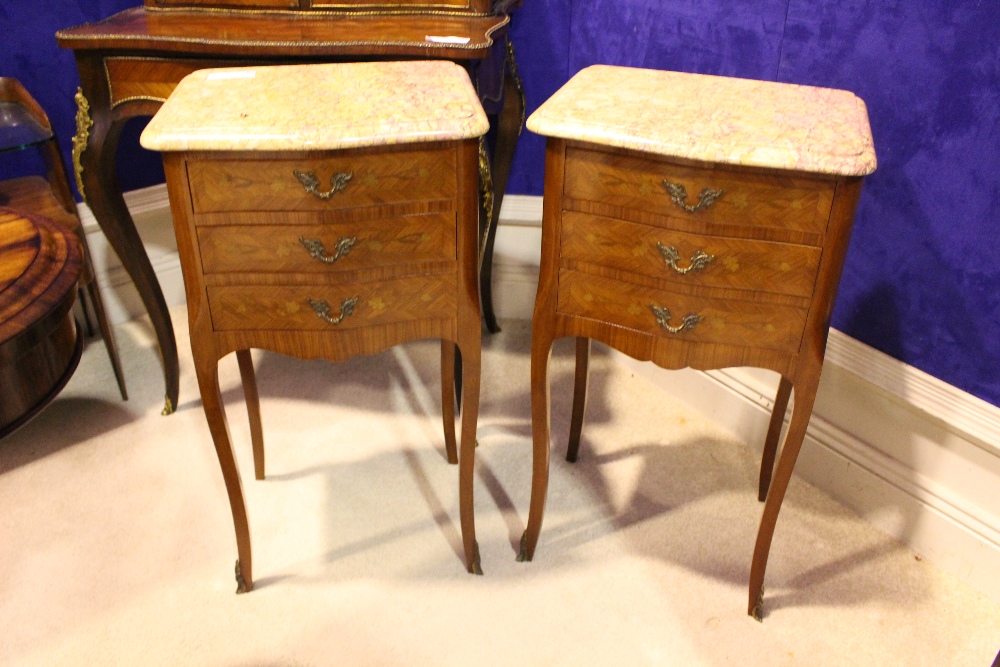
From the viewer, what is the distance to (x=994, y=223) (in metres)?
1.38

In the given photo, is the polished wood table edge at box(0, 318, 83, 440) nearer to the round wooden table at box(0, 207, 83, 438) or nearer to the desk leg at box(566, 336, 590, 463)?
the round wooden table at box(0, 207, 83, 438)

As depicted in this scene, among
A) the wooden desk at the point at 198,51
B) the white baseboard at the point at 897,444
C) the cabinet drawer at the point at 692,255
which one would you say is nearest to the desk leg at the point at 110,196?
the wooden desk at the point at 198,51

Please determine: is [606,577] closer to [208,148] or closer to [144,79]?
[208,148]

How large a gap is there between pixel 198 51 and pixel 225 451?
0.76m

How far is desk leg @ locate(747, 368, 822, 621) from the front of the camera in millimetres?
1257

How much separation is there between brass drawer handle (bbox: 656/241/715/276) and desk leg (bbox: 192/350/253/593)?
2.38 ft

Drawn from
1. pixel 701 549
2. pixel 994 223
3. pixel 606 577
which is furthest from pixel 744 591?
pixel 994 223

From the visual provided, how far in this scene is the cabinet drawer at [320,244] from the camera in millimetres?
1186

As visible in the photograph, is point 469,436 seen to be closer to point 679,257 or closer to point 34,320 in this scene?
point 679,257

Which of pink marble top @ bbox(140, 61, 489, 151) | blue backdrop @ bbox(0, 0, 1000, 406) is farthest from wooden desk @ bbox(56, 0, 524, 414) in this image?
blue backdrop @ bbox(0, 0, 1000, 406)

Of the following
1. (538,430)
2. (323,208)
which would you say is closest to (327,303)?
(323,208)

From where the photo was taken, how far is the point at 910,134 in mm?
1456

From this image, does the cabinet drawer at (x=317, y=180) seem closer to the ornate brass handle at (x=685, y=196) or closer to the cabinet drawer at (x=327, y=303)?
the cabinet drawer at (x=327, y=303)

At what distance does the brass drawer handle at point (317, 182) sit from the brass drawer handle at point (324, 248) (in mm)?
70
